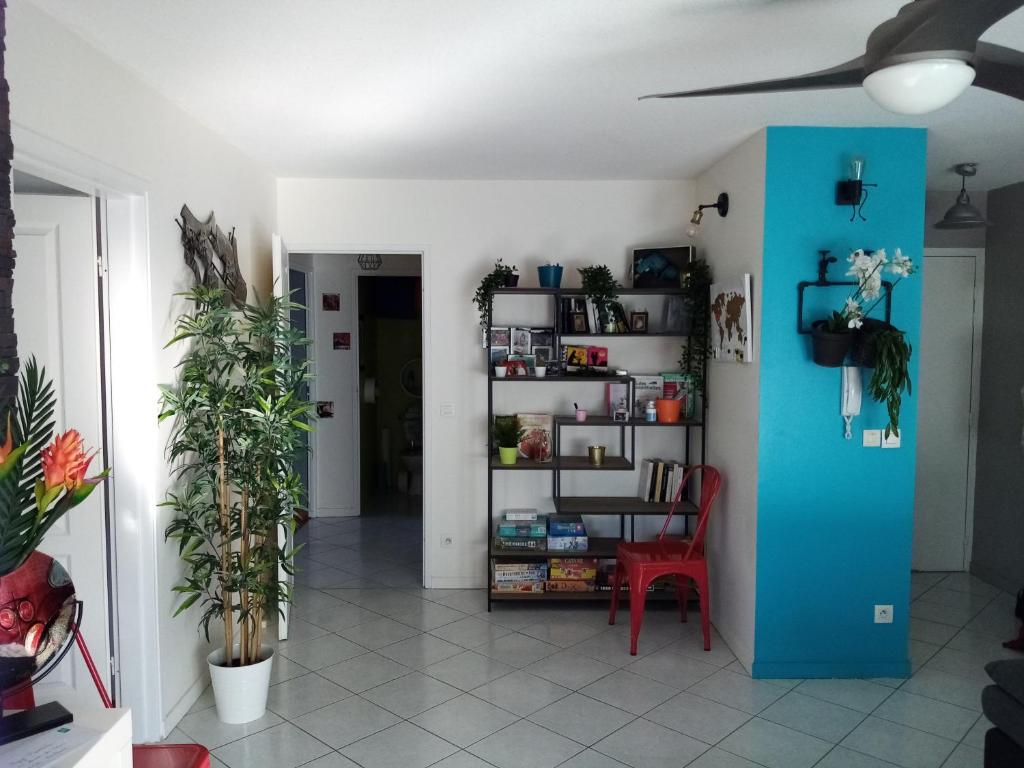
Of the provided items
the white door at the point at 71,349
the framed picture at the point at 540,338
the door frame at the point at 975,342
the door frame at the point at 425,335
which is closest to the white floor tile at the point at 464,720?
the white door at the point at 71,349

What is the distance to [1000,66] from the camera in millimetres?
1582

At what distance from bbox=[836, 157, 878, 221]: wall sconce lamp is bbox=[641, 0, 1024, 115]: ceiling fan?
192 cm

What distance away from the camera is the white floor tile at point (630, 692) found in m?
3.46

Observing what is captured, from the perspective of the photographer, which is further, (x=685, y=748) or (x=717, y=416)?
(x=717, y=416)

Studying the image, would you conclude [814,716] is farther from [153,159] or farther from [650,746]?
[153,159]

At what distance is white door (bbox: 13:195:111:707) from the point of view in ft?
9.27

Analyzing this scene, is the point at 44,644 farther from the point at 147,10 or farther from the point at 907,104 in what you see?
the point at 907,104

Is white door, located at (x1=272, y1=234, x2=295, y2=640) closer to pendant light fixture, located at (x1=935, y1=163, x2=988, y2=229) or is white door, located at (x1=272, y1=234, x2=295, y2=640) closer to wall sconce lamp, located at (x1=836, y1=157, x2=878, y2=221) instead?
wall sconce lamp, located at (x1=836, y1=157, x2=878, y2=221)

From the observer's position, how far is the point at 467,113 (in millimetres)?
3363

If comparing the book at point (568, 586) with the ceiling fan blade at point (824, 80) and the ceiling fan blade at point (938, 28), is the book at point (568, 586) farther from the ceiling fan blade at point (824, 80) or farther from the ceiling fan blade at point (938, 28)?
the ceiling fan blade at point (938, 28)

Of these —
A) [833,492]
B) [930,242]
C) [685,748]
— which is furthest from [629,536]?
[930,242]

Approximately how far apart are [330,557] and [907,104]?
4.90 metres

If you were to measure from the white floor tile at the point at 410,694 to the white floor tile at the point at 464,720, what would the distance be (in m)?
0.06

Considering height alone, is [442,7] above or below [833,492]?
above
